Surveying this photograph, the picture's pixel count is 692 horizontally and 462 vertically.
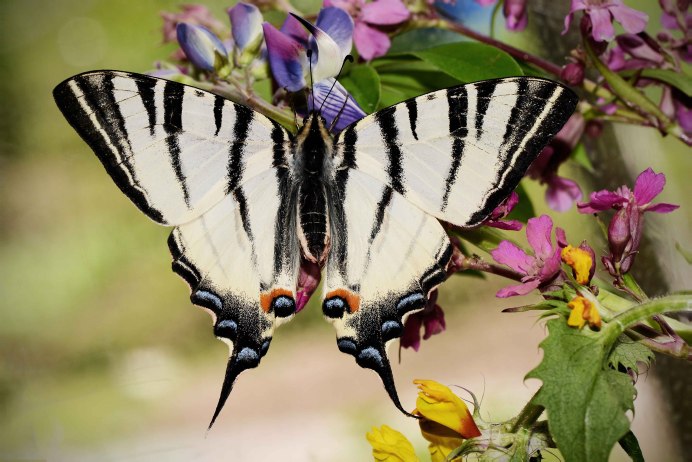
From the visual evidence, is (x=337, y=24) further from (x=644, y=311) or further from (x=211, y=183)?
(x=644, y=311)

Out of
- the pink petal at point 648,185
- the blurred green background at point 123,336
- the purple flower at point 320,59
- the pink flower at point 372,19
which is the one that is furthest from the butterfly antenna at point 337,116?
the blurred green background at point 123,336

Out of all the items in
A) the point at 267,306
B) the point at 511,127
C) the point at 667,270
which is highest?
the point at 511,127

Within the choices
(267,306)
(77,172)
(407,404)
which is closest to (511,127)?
(267,306)

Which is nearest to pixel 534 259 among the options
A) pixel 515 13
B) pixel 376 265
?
pixel 376 265

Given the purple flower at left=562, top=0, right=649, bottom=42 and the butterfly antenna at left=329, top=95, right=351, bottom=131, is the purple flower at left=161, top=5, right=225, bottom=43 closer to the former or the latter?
the butterfly antenna at left=329, top=95, right=351, bottom=131

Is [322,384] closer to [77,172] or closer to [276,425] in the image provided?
[276,425]

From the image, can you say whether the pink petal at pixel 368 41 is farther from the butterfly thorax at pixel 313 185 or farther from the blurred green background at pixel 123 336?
the blurred green background at pixel 123 336
